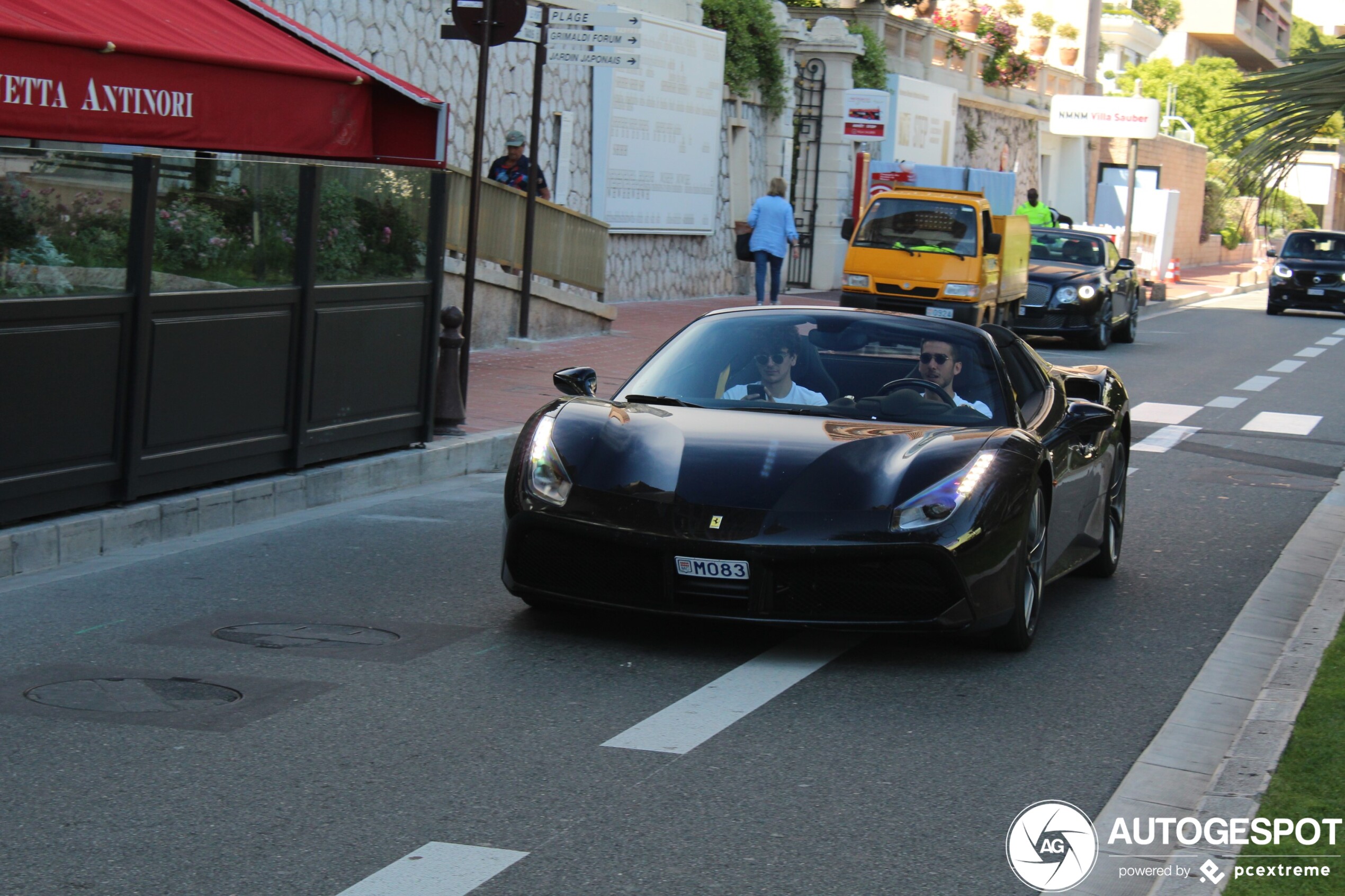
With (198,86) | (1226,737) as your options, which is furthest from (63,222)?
(1226,737)

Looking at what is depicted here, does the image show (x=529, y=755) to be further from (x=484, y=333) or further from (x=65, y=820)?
(x=484, y=333)

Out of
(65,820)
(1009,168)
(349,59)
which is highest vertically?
(1009,168)

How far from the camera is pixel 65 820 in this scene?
427 centimetres

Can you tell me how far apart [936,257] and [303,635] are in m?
17.1

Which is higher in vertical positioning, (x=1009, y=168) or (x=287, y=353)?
(x=1009, y=168)

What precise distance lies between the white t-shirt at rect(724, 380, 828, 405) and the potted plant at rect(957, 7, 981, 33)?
42622 millimetres

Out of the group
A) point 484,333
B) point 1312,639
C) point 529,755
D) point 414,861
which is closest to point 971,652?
point 1312,639

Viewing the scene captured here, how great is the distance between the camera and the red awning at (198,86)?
848 cm

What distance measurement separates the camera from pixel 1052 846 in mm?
4359

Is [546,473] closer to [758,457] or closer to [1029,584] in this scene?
[758,457]

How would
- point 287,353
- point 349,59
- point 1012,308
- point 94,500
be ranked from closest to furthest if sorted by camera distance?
point 94,500, point 287,353, point 349,59, point 1012,308

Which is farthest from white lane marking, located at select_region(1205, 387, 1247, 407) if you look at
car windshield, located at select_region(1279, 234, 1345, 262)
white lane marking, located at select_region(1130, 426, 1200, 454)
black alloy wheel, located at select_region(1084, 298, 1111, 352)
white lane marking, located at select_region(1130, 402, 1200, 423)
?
car windshield, located at select_region(1279, 234, 1345, 262)

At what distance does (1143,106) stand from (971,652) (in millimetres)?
39612

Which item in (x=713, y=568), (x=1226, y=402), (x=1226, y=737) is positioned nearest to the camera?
(x=1226, y=737)
